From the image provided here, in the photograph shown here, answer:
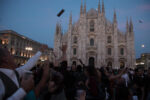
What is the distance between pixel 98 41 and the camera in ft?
101

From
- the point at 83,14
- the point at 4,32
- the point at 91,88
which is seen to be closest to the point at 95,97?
the point at 91,88

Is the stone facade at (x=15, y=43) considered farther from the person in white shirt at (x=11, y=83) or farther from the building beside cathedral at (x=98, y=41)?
the person in white shirt at (x=11, y=83)

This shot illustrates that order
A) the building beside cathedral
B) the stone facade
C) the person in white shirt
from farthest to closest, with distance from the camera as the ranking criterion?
the stone facade
the building beside cathedral
the person in white shirt

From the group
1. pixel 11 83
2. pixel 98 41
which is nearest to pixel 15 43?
pixel 98 41

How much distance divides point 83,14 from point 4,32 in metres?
20.0

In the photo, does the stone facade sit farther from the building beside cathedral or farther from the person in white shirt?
the person in white shirt

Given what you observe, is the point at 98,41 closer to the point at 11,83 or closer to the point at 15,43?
the point at 15,43

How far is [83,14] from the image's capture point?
3234 cm

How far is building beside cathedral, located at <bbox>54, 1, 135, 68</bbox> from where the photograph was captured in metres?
29.6

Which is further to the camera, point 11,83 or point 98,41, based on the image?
point 98,41

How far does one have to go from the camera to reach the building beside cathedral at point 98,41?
29.6 m

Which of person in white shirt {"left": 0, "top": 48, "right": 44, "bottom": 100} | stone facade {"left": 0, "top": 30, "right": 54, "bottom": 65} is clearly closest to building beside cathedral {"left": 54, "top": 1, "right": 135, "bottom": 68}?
stone facade {"left": 0, "top": 30, "right": 54, "bottom": 65}

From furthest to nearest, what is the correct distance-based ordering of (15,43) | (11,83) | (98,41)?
(15,43) < (98,41) < (11,83)

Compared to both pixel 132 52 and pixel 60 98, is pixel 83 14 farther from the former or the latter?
pixel 60 98
